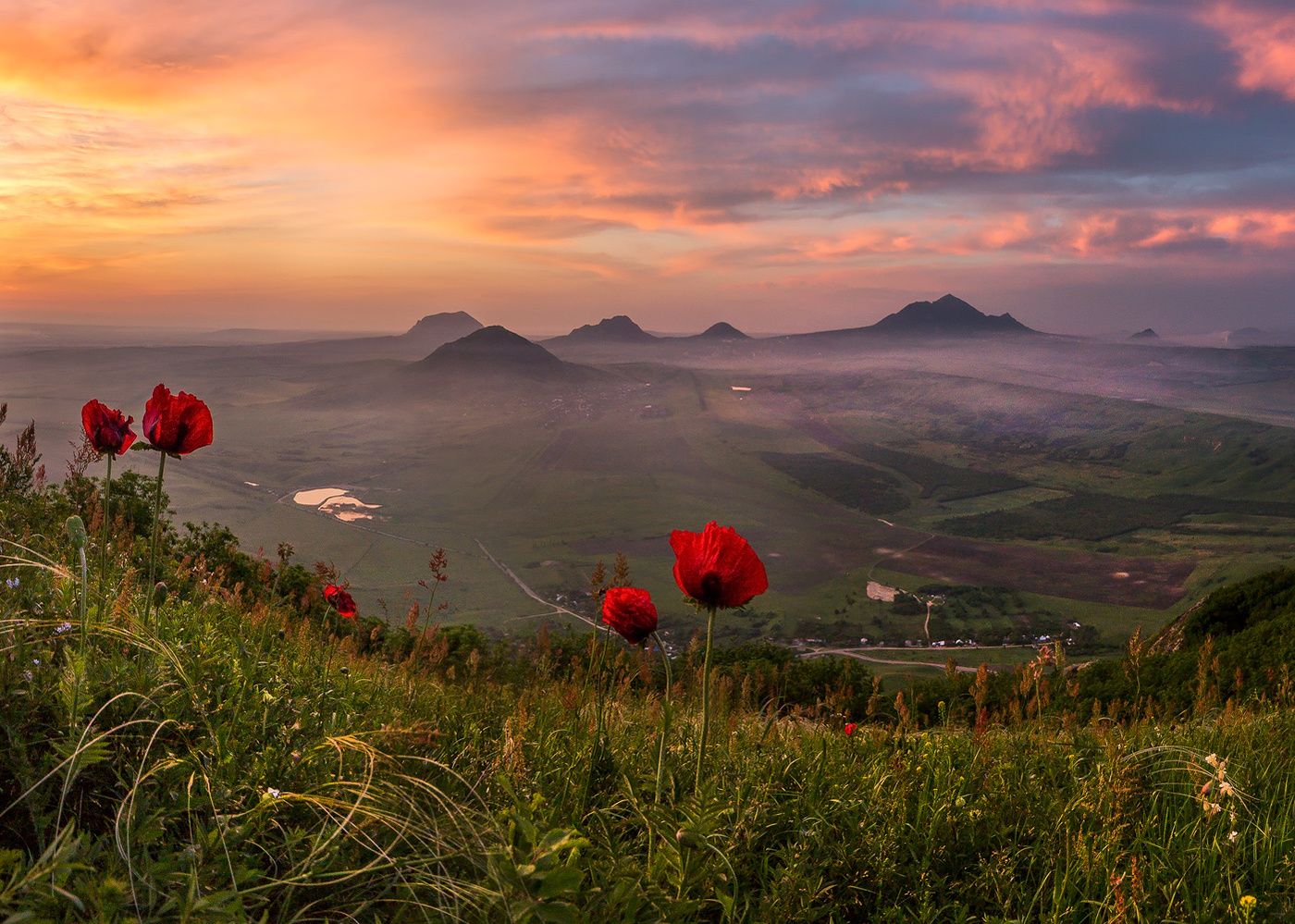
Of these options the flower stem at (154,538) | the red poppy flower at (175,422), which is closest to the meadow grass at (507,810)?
the flower stem at (154,538)

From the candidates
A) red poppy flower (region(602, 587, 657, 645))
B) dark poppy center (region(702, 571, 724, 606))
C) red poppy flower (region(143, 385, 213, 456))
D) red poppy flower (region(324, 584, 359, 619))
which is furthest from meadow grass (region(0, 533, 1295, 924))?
red poppy flower (region(324, 584, 359, 619))

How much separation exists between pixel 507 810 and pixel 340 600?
5.10 metres

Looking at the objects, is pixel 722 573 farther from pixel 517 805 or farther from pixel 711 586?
pixel 517 805

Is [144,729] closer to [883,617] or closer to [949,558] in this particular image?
[883,617]

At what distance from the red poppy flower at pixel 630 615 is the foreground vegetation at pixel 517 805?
0.57 meters

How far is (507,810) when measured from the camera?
2756 mm

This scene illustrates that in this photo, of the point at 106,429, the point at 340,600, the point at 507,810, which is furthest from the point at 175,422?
the point at 340,600

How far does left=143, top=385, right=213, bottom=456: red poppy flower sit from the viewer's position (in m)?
4.09

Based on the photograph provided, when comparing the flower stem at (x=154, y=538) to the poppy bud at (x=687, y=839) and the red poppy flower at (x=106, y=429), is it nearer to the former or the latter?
the red poppy flower at (x=106, y=429)

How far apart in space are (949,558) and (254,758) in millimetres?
207208

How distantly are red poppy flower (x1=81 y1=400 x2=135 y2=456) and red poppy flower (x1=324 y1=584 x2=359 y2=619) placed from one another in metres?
2.22

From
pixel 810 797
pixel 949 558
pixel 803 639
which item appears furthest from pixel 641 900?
pixel 949 558

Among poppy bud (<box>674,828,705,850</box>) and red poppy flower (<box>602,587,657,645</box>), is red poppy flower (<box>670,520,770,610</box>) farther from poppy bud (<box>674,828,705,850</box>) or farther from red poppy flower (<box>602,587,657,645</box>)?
poppy bud (<box>674,828,705,850</box>)

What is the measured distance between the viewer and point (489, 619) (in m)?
137
